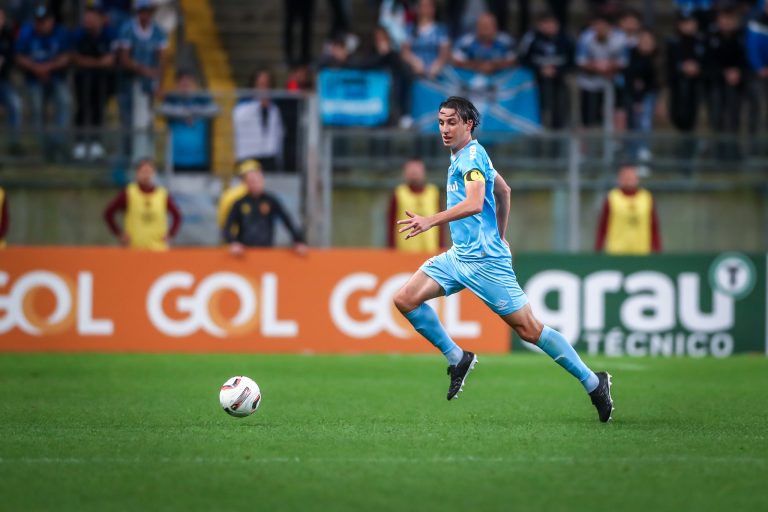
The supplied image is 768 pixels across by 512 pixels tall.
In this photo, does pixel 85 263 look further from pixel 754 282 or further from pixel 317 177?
pixel 754 282

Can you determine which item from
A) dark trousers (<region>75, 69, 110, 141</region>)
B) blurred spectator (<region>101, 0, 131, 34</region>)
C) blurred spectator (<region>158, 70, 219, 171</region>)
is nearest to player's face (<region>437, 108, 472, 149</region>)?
blurred spectator (<region>158, 70, 219, 171</region>)

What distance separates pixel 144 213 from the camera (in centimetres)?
1727

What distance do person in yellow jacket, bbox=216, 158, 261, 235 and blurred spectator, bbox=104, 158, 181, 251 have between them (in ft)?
1.87

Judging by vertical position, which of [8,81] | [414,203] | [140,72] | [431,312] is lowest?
[431,312]

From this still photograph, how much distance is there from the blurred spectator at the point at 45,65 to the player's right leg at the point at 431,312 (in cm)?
935

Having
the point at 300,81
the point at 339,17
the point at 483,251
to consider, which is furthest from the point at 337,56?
the point at 483,251

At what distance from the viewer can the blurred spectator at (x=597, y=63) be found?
18984mm

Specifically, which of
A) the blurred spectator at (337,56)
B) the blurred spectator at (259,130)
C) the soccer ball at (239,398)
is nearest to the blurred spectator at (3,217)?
the blurred spectator at (259,130)

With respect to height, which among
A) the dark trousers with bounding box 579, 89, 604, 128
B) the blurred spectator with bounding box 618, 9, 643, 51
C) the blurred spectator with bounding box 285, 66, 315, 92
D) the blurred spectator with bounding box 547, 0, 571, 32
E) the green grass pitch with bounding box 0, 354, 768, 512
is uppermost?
the blurred spectator with bounding box 547, 0, 571, 32

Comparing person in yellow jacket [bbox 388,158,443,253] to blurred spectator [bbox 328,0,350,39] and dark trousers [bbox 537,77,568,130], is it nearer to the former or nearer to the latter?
dark trousers [bbox 537,77,568,130]

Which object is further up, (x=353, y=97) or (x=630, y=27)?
(x=630, y=27)

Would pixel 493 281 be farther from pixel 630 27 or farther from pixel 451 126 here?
pixel 630 27

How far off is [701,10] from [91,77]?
9.17m

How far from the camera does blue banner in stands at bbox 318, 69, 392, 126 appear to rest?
17.9 m
